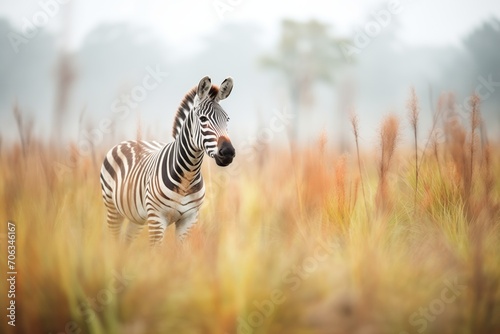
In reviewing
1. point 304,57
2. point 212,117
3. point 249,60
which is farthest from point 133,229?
point 304,57

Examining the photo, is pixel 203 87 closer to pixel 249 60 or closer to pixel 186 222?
pixel 249 60

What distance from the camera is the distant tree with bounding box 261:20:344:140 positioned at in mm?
2836

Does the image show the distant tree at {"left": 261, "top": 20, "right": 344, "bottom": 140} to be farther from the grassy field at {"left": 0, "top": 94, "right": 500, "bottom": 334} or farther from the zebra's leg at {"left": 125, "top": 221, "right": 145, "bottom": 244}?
the zebra's leg at {"left": 125, "top": 221, "right": 145, "bottom": 244}

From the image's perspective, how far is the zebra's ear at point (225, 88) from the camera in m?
2.58

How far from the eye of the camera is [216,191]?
2.83 meters

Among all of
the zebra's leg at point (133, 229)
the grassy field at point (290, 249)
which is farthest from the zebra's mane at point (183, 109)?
the zebra's leg at point (133, 229)

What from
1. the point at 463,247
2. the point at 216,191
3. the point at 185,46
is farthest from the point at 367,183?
the point at 185,46

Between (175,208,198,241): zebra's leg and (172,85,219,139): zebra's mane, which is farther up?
(172,85,219,139): zebra's mane

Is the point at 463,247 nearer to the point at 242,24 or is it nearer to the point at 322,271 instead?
the point at 322,271

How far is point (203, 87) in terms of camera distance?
8.43 feet

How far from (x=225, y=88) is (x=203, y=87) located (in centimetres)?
12

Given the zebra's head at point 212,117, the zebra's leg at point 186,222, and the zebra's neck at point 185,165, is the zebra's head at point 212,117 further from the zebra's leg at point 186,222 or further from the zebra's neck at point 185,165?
the zebra's leg at point 186,222

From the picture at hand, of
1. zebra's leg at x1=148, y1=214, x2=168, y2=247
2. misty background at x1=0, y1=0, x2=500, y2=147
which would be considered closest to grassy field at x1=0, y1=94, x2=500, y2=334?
zebra's leg at x1=148, y1=214, x2=168, y2=247

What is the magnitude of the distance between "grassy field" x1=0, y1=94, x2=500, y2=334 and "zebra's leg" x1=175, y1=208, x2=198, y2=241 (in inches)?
2.4
